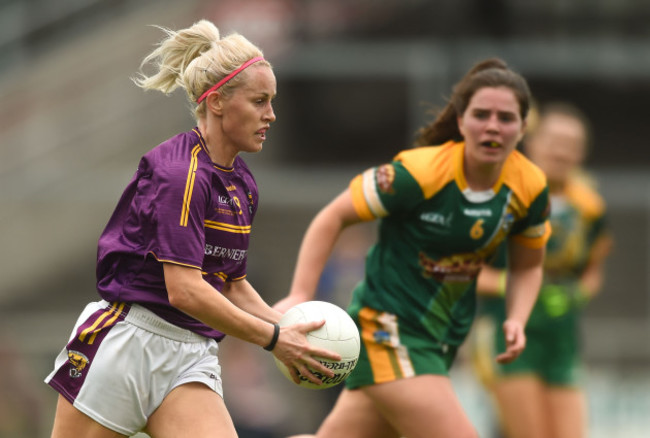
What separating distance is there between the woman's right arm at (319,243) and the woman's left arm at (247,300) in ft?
1.65

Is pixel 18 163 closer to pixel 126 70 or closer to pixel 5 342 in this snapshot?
pixel 126 70

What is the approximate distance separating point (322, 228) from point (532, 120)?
2.24 meters

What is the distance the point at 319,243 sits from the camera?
5.27m

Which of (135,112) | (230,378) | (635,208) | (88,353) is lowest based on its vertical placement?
(230,378)

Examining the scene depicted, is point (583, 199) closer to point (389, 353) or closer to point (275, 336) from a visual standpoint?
point (389, 353)

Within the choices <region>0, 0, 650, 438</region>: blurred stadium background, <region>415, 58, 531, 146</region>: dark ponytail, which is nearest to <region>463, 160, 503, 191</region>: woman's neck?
<region>415, 58, 531, 146</region>: dark ponytail

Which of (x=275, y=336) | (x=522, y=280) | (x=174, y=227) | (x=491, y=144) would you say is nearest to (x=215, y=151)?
(x=174, y=227)

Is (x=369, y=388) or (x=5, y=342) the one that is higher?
(x=369, y=388)

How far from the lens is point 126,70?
13.2 meters

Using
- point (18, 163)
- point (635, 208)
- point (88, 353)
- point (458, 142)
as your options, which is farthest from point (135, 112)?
point (88, 353)

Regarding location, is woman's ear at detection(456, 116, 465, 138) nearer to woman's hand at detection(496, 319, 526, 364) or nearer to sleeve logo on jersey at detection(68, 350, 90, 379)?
woman's hand at detection(496, 319, 526, 364)

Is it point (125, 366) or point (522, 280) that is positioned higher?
point (125, 366)

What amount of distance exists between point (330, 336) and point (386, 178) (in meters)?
1.03

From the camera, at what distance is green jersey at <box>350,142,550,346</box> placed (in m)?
5.21
